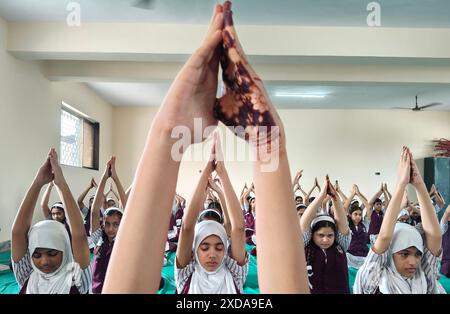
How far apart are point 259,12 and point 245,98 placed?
11.4ft

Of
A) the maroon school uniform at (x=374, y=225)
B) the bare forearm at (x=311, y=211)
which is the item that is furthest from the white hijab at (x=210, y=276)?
the maroon school uniform at (x=374, y=225)

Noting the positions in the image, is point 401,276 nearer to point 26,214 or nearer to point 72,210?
point 72,210

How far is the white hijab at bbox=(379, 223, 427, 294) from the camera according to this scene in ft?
5.82

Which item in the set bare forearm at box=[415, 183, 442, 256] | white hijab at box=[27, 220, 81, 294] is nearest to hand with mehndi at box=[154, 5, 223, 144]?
bare forearm at box=[415, 183, 442, 256]

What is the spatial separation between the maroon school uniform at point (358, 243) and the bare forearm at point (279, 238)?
3799 mm

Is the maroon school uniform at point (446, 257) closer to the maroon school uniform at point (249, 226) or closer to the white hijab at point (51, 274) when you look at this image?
the maroon school uniform at point (249, 226)

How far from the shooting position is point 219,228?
2078mm

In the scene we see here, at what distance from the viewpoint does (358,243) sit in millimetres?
4172

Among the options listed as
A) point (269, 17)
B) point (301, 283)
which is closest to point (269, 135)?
point (301, 283)

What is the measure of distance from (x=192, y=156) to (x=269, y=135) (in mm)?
8354

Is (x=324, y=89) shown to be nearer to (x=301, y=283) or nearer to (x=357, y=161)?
(x=357, y=161)

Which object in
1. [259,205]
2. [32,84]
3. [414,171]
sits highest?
[32,84]

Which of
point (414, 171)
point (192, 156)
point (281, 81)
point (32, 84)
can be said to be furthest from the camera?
point (192, 156)

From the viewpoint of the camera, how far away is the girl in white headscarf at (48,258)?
1589mm
